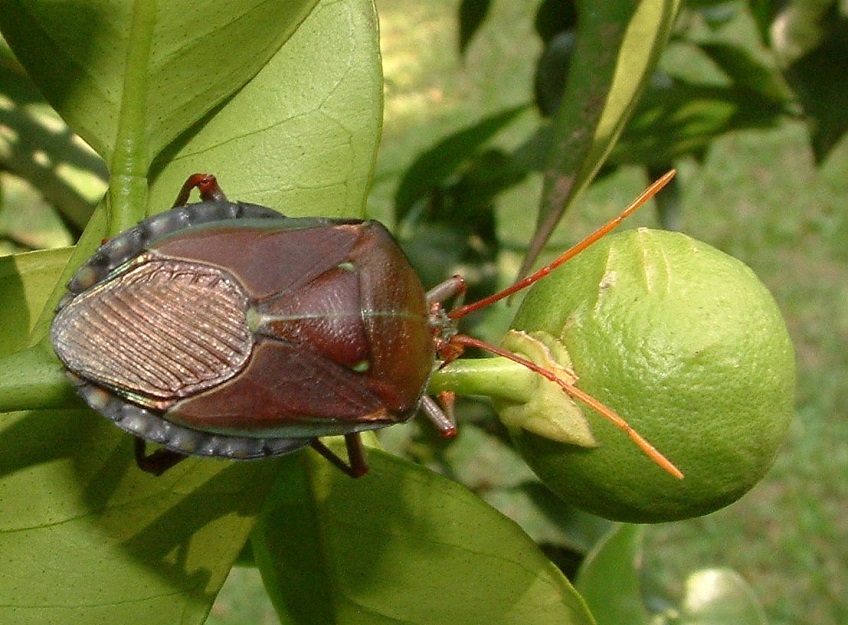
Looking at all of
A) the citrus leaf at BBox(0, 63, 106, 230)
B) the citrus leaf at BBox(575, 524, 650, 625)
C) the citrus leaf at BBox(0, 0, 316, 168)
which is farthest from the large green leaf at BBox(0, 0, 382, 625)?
the citrus leaf at BBox(0, 63, 106, 230)

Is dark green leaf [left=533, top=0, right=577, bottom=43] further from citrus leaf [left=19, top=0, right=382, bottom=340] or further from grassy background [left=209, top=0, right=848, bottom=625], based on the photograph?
grassy background [left=209, top=0, right=848, bottom=625]

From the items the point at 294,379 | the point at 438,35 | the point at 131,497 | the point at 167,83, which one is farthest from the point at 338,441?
the point at 438,35

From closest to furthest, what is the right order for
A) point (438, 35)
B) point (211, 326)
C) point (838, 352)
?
point (211, 326)
point (838, 352)
point (438, 35)

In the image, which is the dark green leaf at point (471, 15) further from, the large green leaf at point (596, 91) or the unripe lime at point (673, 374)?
the unripe lime at point (673, 374)

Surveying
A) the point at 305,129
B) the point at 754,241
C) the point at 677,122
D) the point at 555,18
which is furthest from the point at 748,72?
the point at 754,241

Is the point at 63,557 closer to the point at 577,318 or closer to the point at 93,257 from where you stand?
the point at 93,257

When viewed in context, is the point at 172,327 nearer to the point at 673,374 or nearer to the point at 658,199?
the point at 673,374
